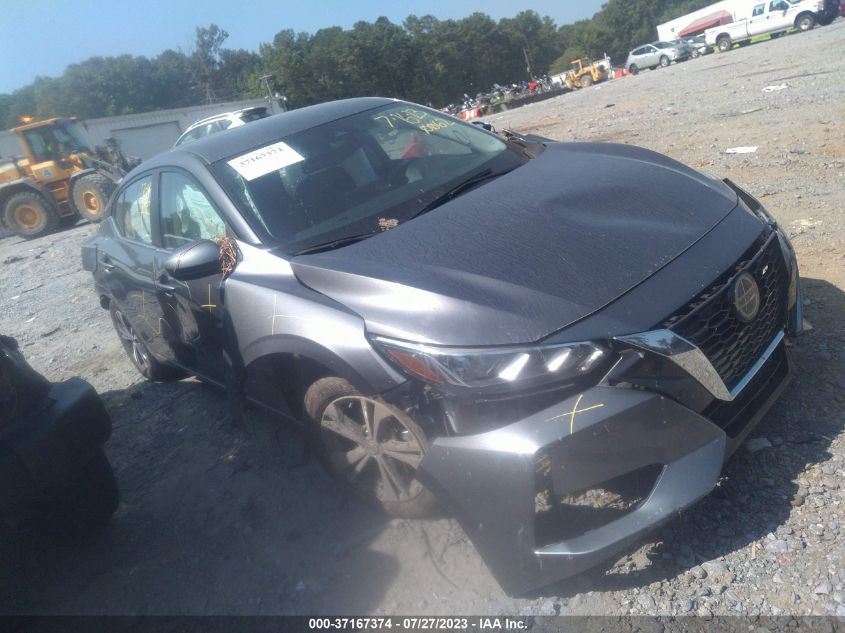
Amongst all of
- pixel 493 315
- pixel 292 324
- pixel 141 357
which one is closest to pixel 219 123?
pixel 141 357

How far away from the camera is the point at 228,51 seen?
91.2 meters

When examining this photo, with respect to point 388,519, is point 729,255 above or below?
above

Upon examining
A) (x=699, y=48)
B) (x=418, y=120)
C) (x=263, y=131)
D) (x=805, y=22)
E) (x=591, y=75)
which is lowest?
(x=591, y=75)

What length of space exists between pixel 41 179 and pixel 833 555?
56.7ft

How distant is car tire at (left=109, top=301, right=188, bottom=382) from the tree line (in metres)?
57.8

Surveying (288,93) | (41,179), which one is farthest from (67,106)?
(41,179)

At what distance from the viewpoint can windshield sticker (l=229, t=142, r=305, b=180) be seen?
3.27m

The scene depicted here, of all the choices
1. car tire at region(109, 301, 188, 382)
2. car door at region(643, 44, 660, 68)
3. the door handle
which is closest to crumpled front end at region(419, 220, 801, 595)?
the door handle

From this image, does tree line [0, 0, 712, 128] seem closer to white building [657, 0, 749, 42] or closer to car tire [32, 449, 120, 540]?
white building [657, 0, 749, 42]

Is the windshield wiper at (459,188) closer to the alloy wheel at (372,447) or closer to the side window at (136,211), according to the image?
the alloy wheel at (372,447)

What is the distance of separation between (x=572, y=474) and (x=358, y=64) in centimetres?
6696

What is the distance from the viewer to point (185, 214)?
11.6ft

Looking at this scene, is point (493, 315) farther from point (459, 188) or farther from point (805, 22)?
point (805, 22)

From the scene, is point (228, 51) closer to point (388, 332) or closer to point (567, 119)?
point (567, 119)
